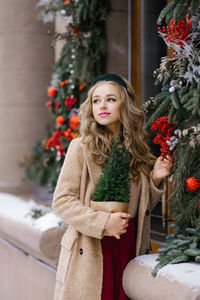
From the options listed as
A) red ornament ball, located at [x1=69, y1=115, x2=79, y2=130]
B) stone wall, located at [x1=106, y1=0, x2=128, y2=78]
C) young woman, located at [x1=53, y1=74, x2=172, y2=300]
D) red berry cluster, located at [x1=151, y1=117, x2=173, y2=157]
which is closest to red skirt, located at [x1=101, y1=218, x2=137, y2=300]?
young woman, located at [x1=53, y1=74, x2=172, y2=300]

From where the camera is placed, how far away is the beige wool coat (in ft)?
7.50

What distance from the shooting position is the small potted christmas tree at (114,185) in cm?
214

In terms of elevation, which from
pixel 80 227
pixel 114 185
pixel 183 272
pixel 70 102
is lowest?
pixel 183 272

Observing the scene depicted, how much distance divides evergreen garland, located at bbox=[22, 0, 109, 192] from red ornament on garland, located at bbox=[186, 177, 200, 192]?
2.35 meters

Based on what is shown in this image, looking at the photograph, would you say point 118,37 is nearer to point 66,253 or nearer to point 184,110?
point 184,110

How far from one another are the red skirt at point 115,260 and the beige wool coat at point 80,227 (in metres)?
0.04

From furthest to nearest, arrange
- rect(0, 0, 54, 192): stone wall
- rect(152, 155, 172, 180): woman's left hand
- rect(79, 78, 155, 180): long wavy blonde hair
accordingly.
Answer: rect(0, 0, 54, 192): stone wall, rect(79, 78, 155, 180): long wavy blonde hair, rect(152, 155, 172, 180): woman's left hand

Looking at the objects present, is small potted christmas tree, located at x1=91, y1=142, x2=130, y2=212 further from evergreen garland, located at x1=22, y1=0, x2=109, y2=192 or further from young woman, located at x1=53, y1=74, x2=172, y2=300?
evergreen garland, located at x1=22, y1=0, x2=109, y2=192

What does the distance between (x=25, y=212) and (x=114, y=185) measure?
2400 mm

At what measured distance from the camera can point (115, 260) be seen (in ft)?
7.83

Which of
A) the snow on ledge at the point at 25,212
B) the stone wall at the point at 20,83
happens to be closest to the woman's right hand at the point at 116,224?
the snow on ledge at the point at 25,212

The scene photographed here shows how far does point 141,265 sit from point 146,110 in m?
0.78

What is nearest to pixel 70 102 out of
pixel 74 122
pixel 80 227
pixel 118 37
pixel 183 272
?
pixel 74 122

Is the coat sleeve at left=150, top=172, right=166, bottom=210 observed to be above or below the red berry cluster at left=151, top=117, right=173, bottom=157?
below
